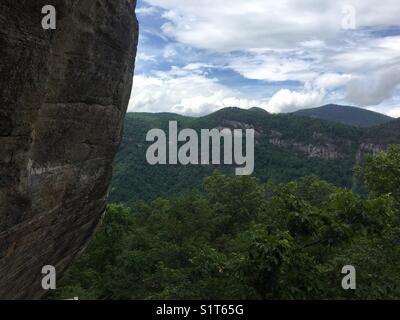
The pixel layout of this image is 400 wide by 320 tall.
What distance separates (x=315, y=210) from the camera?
995cm

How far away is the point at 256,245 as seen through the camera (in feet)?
30.3

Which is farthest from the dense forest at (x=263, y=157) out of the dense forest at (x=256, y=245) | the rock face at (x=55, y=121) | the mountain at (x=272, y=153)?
the rock face at (x=55, y=121)

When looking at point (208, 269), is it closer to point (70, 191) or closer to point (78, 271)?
point (70, 191)

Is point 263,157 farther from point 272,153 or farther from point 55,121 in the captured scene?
point 55,121

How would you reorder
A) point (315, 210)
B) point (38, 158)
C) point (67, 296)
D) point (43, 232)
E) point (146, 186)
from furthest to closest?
point (146, 186) → point (67, 296) → point (315, 210) → point (43, 232) → point (38, 158)

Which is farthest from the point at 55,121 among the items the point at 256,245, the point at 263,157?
the point at 263,157

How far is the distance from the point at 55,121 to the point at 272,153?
127579mm

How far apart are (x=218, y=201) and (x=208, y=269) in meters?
21.8

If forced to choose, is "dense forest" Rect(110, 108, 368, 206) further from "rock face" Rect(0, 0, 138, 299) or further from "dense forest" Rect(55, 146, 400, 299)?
"rock face" Rect(0, 0, 138, 299)

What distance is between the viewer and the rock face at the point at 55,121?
6355mm

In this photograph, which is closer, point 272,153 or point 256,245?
point 256,245

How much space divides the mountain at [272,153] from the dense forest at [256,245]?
5514 centimetres

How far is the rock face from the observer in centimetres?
636
